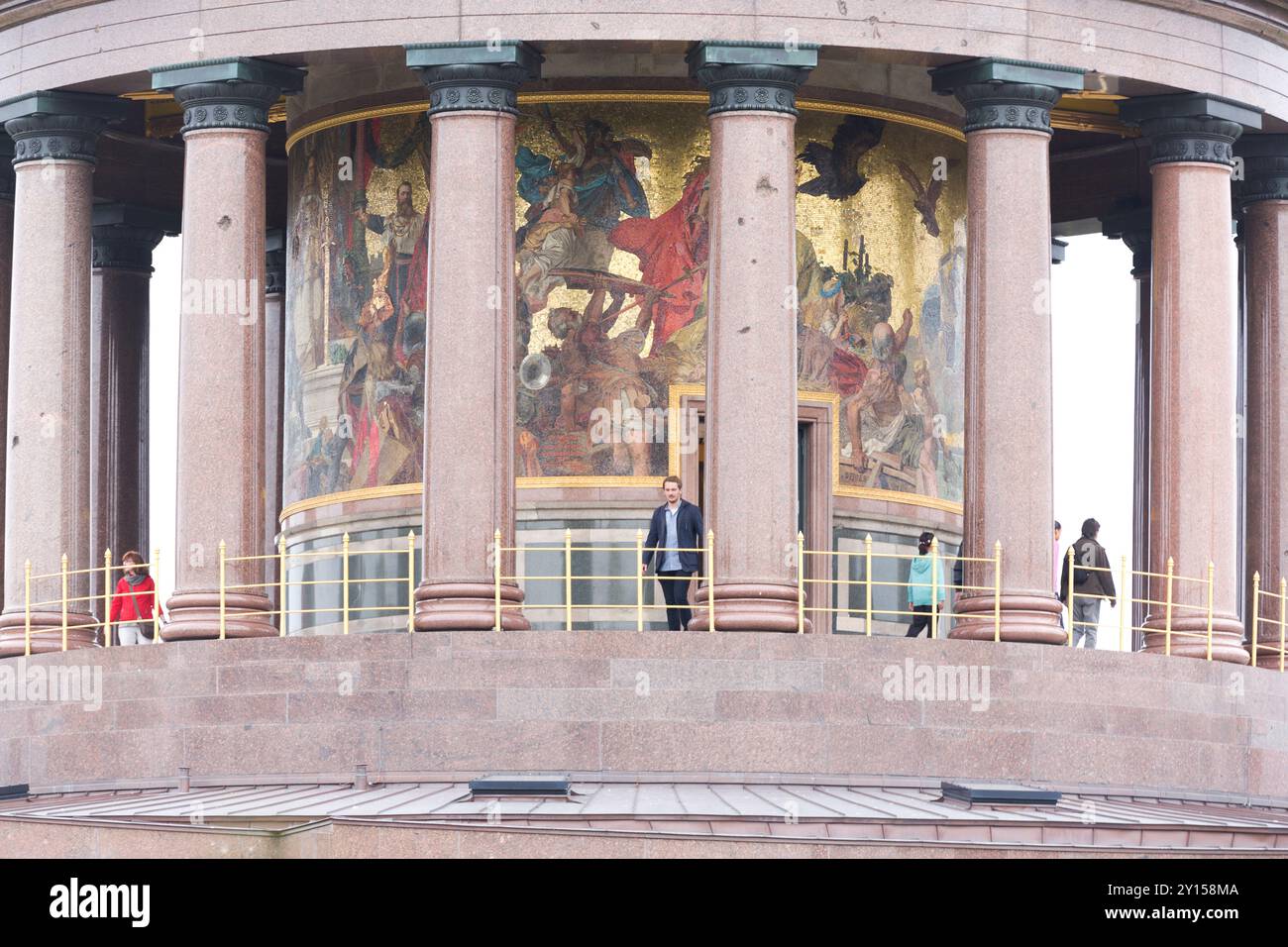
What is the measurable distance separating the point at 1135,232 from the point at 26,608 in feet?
60.8

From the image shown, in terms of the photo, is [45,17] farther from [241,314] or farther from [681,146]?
[681,146]

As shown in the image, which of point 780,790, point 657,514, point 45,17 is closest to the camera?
point 780,790

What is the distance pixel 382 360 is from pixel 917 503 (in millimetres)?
7434

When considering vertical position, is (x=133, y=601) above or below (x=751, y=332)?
below

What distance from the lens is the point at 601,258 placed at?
4312 centimetres

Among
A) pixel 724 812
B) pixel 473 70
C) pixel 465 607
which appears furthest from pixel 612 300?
pixel 724 812

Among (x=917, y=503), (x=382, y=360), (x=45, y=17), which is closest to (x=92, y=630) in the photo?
(x=382, y=360)

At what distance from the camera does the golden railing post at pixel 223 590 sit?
39125 mm

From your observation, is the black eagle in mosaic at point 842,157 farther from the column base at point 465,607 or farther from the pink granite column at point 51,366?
the pink granite column at point 51,366

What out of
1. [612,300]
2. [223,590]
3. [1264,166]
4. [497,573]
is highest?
[1264,166]

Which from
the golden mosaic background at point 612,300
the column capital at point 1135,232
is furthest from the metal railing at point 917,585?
the column capital at point 1135,232

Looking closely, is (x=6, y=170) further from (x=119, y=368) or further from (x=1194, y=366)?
(x=1194, y=366)

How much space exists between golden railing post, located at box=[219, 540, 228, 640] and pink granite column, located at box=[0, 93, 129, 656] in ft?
9.62

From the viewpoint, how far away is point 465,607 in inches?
1519
